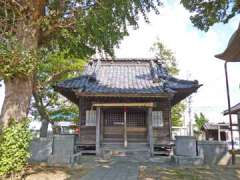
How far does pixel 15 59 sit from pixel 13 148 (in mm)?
2564

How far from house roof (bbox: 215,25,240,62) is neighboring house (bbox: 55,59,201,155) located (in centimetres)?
534

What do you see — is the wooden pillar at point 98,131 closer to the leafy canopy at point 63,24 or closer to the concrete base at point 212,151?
the leafy canopy at point 63,24

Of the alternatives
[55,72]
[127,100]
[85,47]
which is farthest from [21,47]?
[55,72]

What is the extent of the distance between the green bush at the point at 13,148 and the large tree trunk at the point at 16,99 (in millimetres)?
294

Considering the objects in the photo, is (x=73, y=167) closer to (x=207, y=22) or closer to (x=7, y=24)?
(x=7, y=24)

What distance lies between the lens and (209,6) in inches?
374

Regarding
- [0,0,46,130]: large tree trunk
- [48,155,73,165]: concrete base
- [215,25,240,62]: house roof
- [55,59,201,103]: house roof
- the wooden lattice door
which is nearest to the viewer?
[215,25,240,62]: house roof

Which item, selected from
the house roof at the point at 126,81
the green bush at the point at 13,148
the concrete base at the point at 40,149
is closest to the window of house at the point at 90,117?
the house roof at the point at 126,81

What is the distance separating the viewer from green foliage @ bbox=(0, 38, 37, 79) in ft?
22.6

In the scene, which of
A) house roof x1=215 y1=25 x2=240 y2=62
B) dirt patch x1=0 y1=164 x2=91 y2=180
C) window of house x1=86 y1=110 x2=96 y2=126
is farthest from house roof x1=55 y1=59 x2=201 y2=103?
house roof x1=215 y1=25 x2=240 y2=62

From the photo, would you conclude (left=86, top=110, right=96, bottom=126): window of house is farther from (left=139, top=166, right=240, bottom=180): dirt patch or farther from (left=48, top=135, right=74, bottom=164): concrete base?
(left=139, top=166, right=240, bottom=180): dirt patch

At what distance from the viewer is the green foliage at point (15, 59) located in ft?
22.6

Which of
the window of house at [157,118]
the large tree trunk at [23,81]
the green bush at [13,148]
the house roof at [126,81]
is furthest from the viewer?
the window of house at [157,118]

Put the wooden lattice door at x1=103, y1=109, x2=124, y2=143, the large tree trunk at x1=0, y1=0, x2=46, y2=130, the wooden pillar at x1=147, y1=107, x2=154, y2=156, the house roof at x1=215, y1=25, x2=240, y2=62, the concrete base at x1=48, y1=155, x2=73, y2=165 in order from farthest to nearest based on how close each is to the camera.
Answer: the wooden lattice door at x1=103, y1=109, x2=124, y2=143, the wooden pillar at x1=147, y1=107, x2=154, y2=156, the concrete base at x1=48, y1=155, x2=73, y2=165, the large tree trunk at x1=0, y1=0, x2=46, y2=130, the house roof at x1=215, y1=25, x2=240, y2=62
